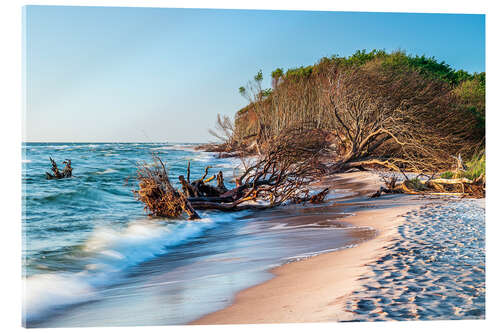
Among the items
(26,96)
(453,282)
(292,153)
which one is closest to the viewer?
(453,282)

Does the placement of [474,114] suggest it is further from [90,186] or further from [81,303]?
[90,186]

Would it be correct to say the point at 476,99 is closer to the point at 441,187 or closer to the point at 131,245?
the point at 441,187

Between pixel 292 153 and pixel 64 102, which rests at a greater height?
pixel 64 102

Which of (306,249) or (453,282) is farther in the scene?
(306,249)

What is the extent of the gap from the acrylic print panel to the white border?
80 millimetres

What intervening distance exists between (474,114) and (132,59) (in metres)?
4.91

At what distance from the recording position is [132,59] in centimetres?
476

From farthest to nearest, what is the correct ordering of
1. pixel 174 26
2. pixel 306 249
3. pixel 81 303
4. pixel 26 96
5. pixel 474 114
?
pixel 474 114 → pixel 174 26 → pixel 306 249 → pixel 26 96 → pixel 81 303

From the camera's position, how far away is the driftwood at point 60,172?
215 inches

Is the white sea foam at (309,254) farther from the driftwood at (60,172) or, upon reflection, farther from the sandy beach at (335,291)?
the driftwood at (60,172)

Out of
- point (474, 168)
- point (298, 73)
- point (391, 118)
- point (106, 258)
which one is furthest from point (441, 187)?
point (106, 258)

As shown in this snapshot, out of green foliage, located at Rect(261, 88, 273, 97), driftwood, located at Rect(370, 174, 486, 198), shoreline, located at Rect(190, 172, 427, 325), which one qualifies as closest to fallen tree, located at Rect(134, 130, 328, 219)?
green foliage, located at Rect(261, 88, 273, 97)

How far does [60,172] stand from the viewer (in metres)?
6.25
